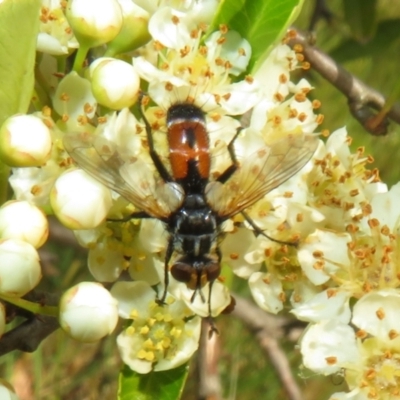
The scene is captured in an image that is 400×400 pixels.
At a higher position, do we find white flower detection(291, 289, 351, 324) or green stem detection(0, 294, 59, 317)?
white flower detection(291, 289, 351, 324)

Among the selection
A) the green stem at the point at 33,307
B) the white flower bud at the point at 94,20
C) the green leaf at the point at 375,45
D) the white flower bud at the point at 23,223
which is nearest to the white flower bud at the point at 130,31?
the white flower bud at the point at 94,20

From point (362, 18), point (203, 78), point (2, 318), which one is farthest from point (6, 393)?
point (362, 18)

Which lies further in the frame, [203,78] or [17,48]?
[203,78]

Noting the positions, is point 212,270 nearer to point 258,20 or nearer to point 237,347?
point 258,20

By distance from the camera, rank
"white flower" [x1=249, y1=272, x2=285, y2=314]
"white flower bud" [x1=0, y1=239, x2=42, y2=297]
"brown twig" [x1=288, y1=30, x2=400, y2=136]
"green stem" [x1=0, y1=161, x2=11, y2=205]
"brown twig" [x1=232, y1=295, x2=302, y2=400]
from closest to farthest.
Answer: "white flower bud" [x1=0, y1=239, x2=42, y2=297], "green stem" [x1=0, y1=161, x2=11, y2=205], "white flower" [x1=249, y1=272, x2=285, y2=314], "brown twig" [x1=288, y1=30, x2=400, y2=136], "brown twig" [x1=232, y1=295, x2=302, y2=400]

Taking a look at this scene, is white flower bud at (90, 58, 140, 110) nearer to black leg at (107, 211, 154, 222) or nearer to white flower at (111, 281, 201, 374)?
black leg at (107, 211, 154, 222)

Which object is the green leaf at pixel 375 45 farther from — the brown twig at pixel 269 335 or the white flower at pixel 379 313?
the white flower at pixel 379 313

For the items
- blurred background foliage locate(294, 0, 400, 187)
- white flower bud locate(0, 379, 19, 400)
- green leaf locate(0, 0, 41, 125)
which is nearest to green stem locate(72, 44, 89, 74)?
green leaf locate(0, 0, 41, 125)
